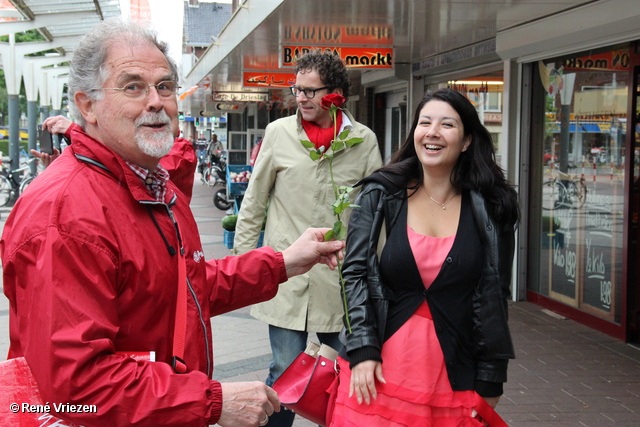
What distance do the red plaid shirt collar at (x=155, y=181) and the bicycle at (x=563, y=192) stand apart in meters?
5.86

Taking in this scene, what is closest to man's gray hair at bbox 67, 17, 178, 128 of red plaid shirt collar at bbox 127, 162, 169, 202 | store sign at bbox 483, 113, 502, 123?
red plaid shirt collar at bbox 127, 162, 169, 202

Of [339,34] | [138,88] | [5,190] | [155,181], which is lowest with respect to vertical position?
[5,190]

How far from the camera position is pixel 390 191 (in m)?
2.75

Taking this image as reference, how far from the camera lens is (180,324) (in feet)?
5.90

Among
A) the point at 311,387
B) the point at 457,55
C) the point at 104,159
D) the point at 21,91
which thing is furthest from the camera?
the point at 21,91

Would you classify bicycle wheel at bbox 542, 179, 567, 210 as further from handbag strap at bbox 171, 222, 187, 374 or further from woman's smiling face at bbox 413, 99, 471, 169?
handbag strap at bbox 171, 222, 187, 374

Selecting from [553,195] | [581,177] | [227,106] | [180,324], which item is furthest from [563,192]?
[227,106]

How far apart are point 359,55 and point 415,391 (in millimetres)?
6580

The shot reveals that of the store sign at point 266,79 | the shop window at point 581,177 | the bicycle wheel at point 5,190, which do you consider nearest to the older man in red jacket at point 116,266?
the shop window at point 581,177

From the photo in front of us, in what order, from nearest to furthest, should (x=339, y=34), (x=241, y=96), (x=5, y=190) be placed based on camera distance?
(x=339, y=34)
(x=241, y=96)
(x=5, y=190)

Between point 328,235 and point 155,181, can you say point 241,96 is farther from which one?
point 155,181

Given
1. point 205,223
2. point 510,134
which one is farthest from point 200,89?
point 510,134

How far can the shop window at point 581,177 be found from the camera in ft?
21.1

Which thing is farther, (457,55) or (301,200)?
(457,55)
